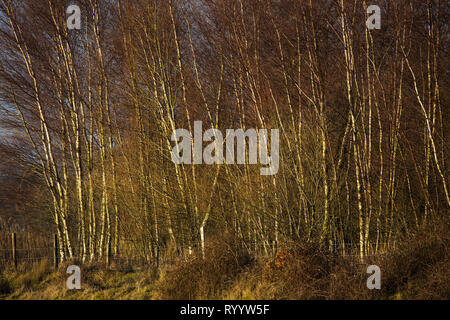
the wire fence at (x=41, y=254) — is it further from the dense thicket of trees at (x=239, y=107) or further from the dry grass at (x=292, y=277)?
the dry grass at (x=292, y=277)

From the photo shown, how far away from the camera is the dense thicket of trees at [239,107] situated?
6.20 metres

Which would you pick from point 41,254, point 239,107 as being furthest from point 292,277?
point 41,254

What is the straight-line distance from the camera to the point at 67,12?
8312mm

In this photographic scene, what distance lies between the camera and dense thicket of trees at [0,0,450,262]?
20.3 feet

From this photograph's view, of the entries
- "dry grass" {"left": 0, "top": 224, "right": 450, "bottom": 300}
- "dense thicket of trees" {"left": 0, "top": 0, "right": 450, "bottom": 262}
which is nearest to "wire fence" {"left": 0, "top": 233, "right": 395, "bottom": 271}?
"dense thicket of trees" {"left": 0, "top": 0, "right": 450, "bottom": 262}

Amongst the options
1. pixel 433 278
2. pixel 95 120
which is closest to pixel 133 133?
pixel 95 120

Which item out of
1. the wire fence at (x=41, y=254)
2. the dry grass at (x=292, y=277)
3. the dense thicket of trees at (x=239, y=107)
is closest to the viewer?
the dry grass at (x=292, y=277)

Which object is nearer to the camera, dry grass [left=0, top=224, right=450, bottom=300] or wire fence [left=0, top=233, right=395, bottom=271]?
dry grass [left=0, top=224, right=450, bottom=300]

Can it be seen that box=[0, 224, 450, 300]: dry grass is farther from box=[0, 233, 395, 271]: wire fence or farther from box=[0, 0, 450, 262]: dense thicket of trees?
box=[0, 233, 395, 271]: wire fence

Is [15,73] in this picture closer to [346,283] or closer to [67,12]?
[67,12]

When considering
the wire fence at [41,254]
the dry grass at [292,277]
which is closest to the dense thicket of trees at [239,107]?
the wire fence at [41,254]

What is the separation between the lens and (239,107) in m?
6.85

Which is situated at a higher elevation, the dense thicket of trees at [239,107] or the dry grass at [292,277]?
the dense thicket of trees at [239,107]

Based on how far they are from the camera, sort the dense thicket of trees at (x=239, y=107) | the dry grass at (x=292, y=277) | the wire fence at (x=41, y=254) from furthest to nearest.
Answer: the wire fence at (x=41, y=254)
the dense thicket of trees at (x=239, y=107)
the dry grass at (x=292, y=277)
